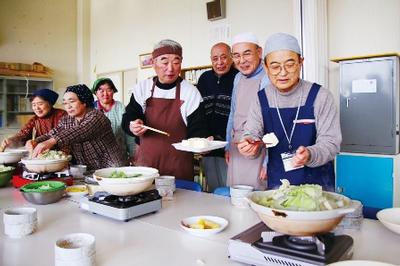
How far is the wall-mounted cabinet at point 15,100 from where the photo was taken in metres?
7.08

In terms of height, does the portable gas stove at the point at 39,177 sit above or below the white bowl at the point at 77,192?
above

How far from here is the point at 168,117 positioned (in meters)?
2.63

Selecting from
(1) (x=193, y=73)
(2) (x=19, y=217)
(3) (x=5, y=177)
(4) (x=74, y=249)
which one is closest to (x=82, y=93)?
(3) (x=5, y=177)

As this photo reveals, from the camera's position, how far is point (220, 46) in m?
3.41

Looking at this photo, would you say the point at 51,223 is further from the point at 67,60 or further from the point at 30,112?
the point at 67,60

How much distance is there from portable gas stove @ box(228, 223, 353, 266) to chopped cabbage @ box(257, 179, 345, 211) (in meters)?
0.10

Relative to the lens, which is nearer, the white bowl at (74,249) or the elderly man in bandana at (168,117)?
the white bowl at (74,249)

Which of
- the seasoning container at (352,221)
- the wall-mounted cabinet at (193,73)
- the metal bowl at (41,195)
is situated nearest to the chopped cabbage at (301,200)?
the seasoning container at (352,221)

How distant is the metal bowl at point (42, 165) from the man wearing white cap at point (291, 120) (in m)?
1.21

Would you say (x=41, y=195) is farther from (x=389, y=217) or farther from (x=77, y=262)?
(x=389, y=217)

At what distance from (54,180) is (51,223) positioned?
2.33ft

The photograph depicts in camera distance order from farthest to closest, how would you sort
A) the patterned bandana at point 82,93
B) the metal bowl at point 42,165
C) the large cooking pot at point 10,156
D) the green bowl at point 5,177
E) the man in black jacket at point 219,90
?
the man in black jacket at point 219,90 → the patterned bandana at point 82,93 → the large cooking pot at point 10,156 → the green bowl at point 5,177 → the metal bowl at point 42,165

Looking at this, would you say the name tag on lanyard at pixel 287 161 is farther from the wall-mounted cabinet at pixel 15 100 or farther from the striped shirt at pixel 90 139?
the wall-mounted cabinet at pixel 15 100

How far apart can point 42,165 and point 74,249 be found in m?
1.30
